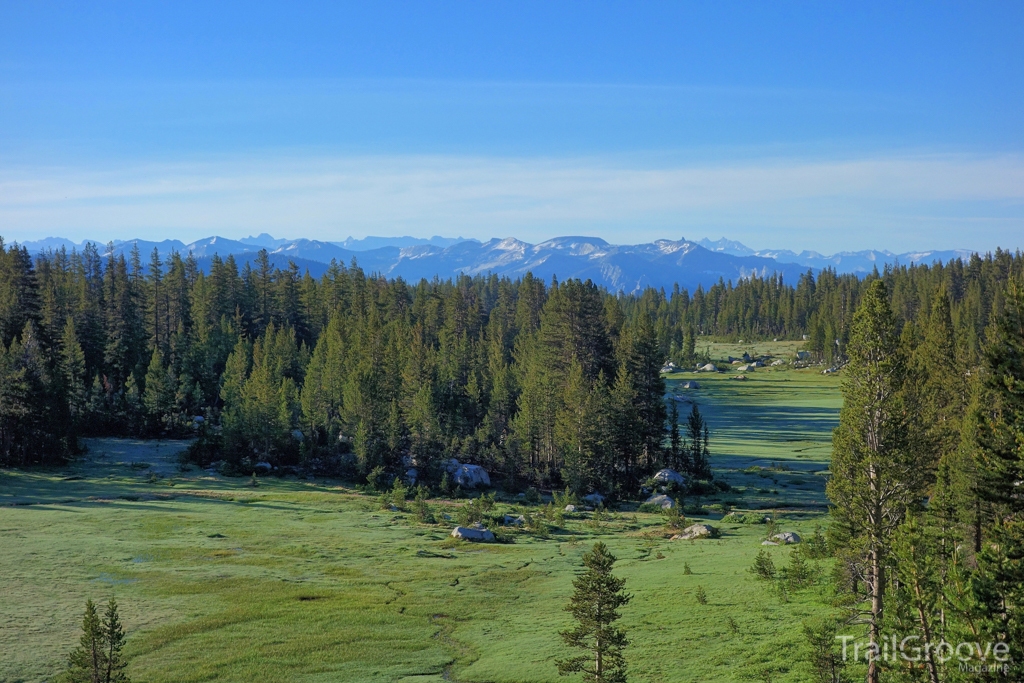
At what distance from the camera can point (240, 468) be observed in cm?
8162

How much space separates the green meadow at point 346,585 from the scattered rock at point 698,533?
1067 millimetres

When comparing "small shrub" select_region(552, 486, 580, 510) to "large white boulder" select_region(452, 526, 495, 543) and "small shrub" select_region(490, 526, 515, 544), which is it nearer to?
"small shrub" select_region(490, 526, 515, 544)

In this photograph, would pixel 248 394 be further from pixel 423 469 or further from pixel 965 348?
pixel 965 348

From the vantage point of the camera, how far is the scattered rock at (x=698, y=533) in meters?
54.5

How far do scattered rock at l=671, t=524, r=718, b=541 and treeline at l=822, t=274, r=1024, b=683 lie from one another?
22.1 metres

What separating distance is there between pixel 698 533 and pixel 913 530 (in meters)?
34.2

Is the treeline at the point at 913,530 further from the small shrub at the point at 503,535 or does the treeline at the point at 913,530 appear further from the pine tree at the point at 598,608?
the small shrub at the point at 503,535

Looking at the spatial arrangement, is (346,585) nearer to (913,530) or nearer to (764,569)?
(764,569)

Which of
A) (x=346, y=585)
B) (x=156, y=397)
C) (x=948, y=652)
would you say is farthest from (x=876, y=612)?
(x=156, y=397)

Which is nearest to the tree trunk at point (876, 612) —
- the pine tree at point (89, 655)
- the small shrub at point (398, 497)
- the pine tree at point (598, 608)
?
the pine tree at point (598, 608)

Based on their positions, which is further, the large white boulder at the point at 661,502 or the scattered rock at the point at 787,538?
the large white boulder at the point at 661,502

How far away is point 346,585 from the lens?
141 feet

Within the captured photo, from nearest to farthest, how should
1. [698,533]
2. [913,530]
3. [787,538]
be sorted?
[913,530] < [787,538] < [698,533]

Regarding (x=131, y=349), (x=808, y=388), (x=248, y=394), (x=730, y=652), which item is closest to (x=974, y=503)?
(x=730, y=652)
